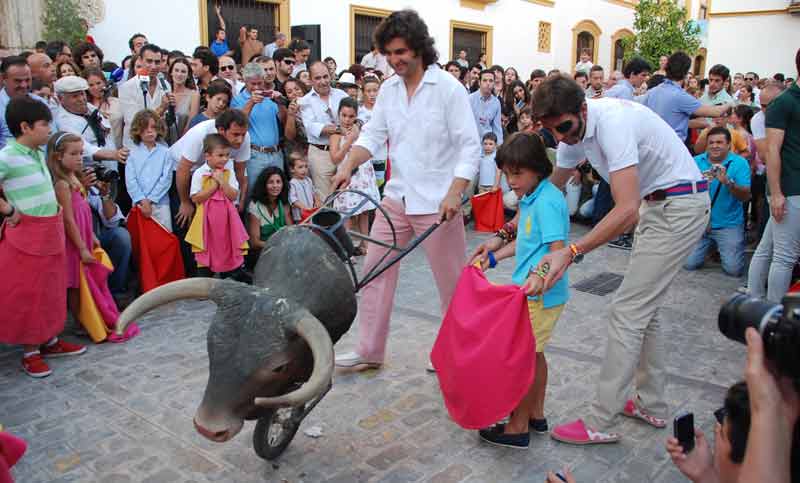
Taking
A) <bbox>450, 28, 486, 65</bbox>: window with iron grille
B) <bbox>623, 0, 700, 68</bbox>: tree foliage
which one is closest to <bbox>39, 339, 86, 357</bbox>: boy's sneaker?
<bbox>450, 28, 486, 65</bbox>: window with iron grille

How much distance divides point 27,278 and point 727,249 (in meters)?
6.32

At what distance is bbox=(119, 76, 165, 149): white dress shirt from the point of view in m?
6.50

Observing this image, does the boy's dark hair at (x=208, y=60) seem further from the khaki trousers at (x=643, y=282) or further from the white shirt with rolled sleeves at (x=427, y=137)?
the khaki trousers at (x=643, y=282)

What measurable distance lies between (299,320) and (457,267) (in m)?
1.79

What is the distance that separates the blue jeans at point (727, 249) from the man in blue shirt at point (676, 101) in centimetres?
111

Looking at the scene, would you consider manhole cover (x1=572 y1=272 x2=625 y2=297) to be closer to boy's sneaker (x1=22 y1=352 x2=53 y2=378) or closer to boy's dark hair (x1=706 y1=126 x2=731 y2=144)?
boy's dark hair (x1=706 y1=126 x2=731 y2=144)

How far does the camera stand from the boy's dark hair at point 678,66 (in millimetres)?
7347

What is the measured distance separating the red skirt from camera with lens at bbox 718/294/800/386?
4.20 m

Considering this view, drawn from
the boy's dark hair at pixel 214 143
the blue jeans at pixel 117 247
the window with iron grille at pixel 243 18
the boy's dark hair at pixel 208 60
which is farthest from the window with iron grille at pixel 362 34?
the blue jeans at pixel 117 247

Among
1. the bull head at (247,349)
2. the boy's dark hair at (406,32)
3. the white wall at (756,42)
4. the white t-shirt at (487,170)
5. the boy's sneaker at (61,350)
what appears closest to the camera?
the bull head at (247,349)

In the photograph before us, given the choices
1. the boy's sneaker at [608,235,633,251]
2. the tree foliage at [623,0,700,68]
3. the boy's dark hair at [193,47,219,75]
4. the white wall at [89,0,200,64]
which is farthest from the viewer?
the tree foliage at [623,0,700,68]

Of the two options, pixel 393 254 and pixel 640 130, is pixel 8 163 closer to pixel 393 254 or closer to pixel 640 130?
pixel 393 254

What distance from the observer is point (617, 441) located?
3.52 meters

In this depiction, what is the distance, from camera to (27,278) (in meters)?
4.41
